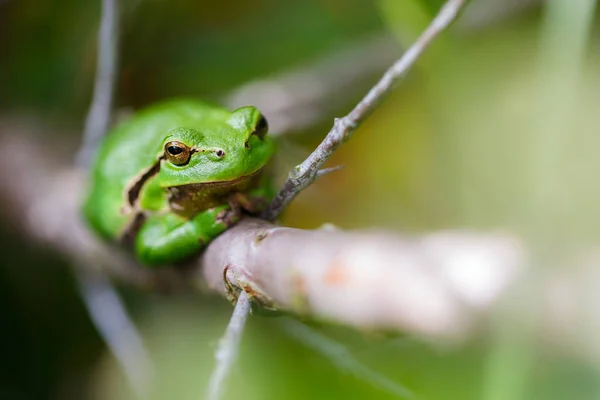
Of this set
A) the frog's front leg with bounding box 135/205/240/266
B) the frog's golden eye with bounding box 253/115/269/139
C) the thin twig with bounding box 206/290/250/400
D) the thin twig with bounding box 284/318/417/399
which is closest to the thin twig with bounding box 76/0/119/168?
the frog's front leg with bounding box 135/205/240/266

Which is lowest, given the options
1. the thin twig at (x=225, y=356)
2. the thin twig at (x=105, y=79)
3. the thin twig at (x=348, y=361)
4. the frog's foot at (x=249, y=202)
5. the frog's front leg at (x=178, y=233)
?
the thin twig at (x=225, y=356)

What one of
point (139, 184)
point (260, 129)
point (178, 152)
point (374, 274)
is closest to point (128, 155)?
point (139, 184)

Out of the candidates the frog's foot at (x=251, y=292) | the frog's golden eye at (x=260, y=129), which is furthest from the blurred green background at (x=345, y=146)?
the frog's golden eye at (x=260, y=129)

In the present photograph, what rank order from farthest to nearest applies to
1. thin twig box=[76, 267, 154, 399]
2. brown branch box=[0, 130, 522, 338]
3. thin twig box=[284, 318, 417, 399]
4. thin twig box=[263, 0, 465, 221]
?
1. thin twig box=[76, 267, 154, 399]
2. thin twig box=[284, 318, 417, 399]
3. thin twig box=[263, 0, 465, 221]
4. brown branch box=[0, 130, 522, 338]

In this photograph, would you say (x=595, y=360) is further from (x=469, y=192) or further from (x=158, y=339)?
(x=158, y=339)

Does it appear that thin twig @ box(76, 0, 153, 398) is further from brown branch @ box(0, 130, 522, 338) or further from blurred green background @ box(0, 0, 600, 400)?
brown branch @ box(0, 130, 522, 338)

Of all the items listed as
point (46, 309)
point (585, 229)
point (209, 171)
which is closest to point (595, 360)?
Answer: point (585, 229)

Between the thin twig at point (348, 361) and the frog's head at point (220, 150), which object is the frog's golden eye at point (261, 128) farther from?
the thin twig at point (348, 361)
